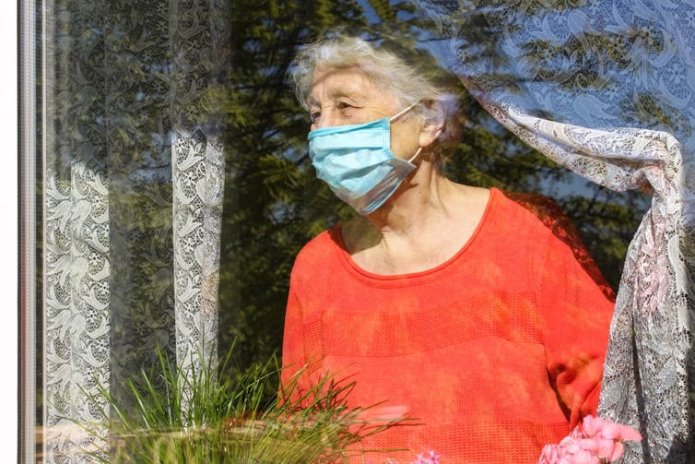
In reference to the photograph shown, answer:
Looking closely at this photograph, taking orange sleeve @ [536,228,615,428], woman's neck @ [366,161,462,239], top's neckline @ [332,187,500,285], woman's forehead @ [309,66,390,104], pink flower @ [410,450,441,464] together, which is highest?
woman's forehead @ [309,66,390,104]

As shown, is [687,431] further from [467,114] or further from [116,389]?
[116,389]

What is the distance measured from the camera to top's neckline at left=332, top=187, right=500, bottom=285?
2.53 metres

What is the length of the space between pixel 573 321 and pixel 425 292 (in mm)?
380

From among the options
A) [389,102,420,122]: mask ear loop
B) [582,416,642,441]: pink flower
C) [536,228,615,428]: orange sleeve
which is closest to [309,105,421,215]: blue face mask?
[389,102,420,122]: mask ear loop

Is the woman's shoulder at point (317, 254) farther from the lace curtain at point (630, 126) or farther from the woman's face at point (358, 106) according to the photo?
the lace curtain at point (630, 126)

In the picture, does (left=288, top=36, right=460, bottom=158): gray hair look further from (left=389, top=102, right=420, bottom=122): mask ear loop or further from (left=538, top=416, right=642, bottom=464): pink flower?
(left=538, top=416, right=642, bottom=464): pink flower

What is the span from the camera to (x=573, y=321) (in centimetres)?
235

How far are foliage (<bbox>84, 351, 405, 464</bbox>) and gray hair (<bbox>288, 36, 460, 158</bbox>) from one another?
697 mm

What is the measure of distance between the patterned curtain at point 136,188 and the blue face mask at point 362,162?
0.32 metres

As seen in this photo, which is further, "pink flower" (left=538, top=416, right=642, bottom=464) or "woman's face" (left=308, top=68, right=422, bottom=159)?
"woman's face" (left=308, top=68, right=422, bottom=159)

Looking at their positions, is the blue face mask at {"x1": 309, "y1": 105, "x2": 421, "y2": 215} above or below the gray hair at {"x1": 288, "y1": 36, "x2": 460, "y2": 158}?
below

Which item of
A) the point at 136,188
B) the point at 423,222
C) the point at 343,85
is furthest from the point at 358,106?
the point at 136,188

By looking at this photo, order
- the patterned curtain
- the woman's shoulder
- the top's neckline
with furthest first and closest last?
the woman's shoulder, the patterned curtain, the top's neckline

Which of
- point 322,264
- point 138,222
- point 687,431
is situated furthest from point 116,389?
point 687,431
